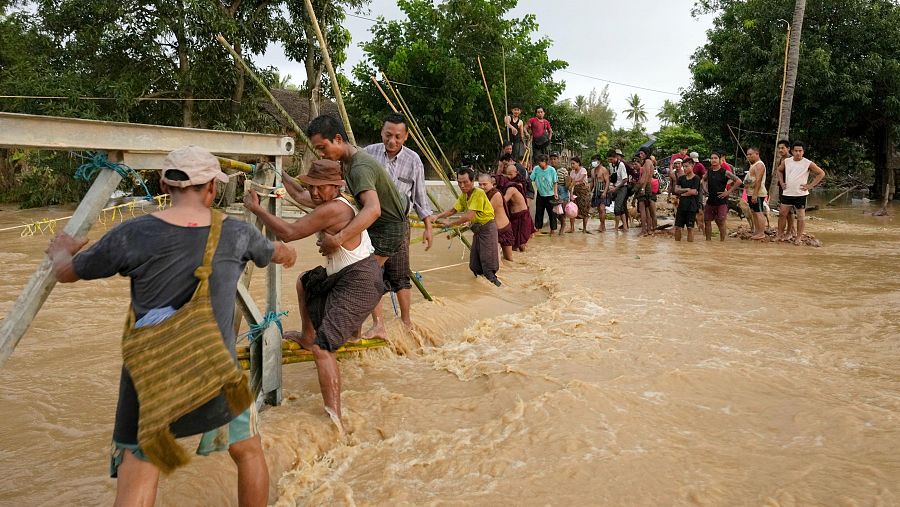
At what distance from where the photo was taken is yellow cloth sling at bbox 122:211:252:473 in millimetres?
1855

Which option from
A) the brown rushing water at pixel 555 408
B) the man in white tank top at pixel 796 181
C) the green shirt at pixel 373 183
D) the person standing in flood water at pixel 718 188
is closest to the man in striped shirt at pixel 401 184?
the brown rushing water at pixel 555 408

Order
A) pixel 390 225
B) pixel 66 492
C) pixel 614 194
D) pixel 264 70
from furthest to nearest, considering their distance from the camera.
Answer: pixel 264 70 < pixel 614 194 < pixel 390 225 < pixel 66 492

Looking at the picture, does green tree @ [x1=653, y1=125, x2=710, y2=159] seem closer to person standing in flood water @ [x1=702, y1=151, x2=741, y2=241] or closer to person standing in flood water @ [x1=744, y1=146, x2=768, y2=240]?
person standing in flood water @ [x1=744, y1=146, x2=768, y2=240]

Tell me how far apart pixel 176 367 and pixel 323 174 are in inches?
60.0

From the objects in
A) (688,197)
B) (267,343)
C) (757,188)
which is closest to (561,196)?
(688,197)

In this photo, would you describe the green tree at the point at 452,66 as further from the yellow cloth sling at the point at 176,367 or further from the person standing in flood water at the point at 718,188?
the yellow cloth sling at the point at 176,367

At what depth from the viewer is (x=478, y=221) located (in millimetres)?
7059

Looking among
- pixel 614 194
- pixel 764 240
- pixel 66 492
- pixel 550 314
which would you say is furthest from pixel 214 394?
pixel 614 194

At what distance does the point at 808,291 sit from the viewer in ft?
22.5

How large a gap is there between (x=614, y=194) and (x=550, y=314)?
7.94 metres

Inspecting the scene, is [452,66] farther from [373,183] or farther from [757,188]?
[373,183]

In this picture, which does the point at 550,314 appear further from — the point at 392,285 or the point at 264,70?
the point at 264,70

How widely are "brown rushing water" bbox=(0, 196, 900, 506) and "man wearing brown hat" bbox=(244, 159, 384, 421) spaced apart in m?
0.33

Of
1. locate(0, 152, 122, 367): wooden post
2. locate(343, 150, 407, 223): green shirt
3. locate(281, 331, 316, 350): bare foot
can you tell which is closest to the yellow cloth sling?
locate(0, 152, 122, 367): wooden post
